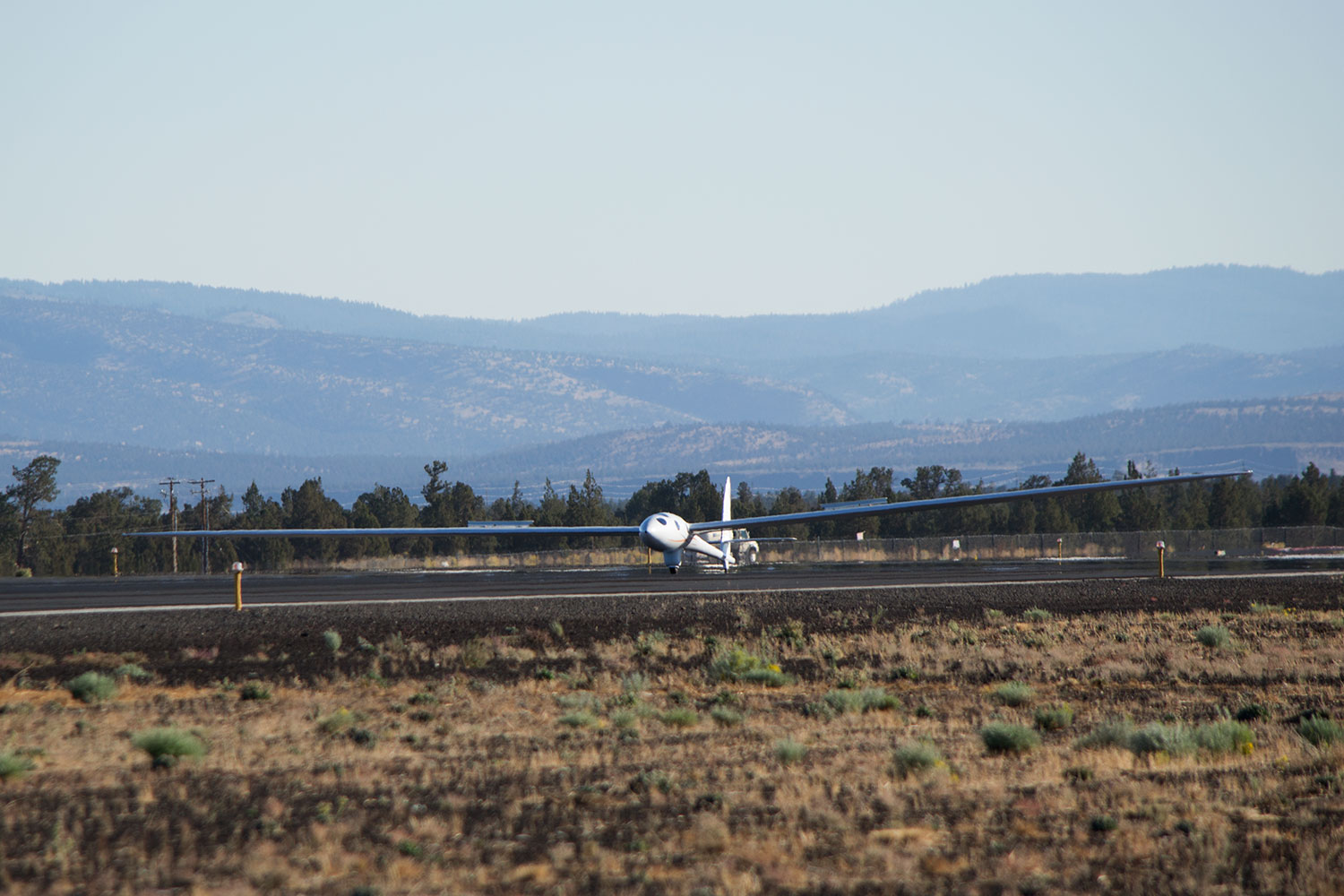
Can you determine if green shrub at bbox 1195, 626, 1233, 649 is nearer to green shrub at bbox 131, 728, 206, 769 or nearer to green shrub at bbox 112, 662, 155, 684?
green shrub at bbox 131, 728, 206, 769

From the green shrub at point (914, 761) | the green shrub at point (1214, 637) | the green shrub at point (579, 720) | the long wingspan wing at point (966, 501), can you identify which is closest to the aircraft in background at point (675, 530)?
the long wingspan wing at point (966, 501)

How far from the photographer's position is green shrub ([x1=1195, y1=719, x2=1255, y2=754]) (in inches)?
601

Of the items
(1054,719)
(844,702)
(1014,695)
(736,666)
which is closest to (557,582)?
(736,666)

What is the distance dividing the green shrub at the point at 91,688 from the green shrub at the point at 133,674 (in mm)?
1058

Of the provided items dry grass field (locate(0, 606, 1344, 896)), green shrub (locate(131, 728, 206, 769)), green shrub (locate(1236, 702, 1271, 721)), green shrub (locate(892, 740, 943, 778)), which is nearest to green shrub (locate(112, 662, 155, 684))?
dry grass field (locate(0, 606, 1344, 896))

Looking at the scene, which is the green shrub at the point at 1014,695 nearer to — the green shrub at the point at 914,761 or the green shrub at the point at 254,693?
the green shrub at the point at 914,761

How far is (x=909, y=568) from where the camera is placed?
5625 cm

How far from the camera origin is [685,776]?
14484 mm

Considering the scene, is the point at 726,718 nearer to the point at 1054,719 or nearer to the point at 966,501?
the point at 1054,719

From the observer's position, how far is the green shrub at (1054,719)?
17.8 metres

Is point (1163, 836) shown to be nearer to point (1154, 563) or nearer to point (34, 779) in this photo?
point (34, 779)

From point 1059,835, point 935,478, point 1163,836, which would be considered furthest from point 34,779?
point 935,478

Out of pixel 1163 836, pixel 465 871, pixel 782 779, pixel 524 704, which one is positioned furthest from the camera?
pixel 524 704

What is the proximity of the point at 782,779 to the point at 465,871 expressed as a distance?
456cm
